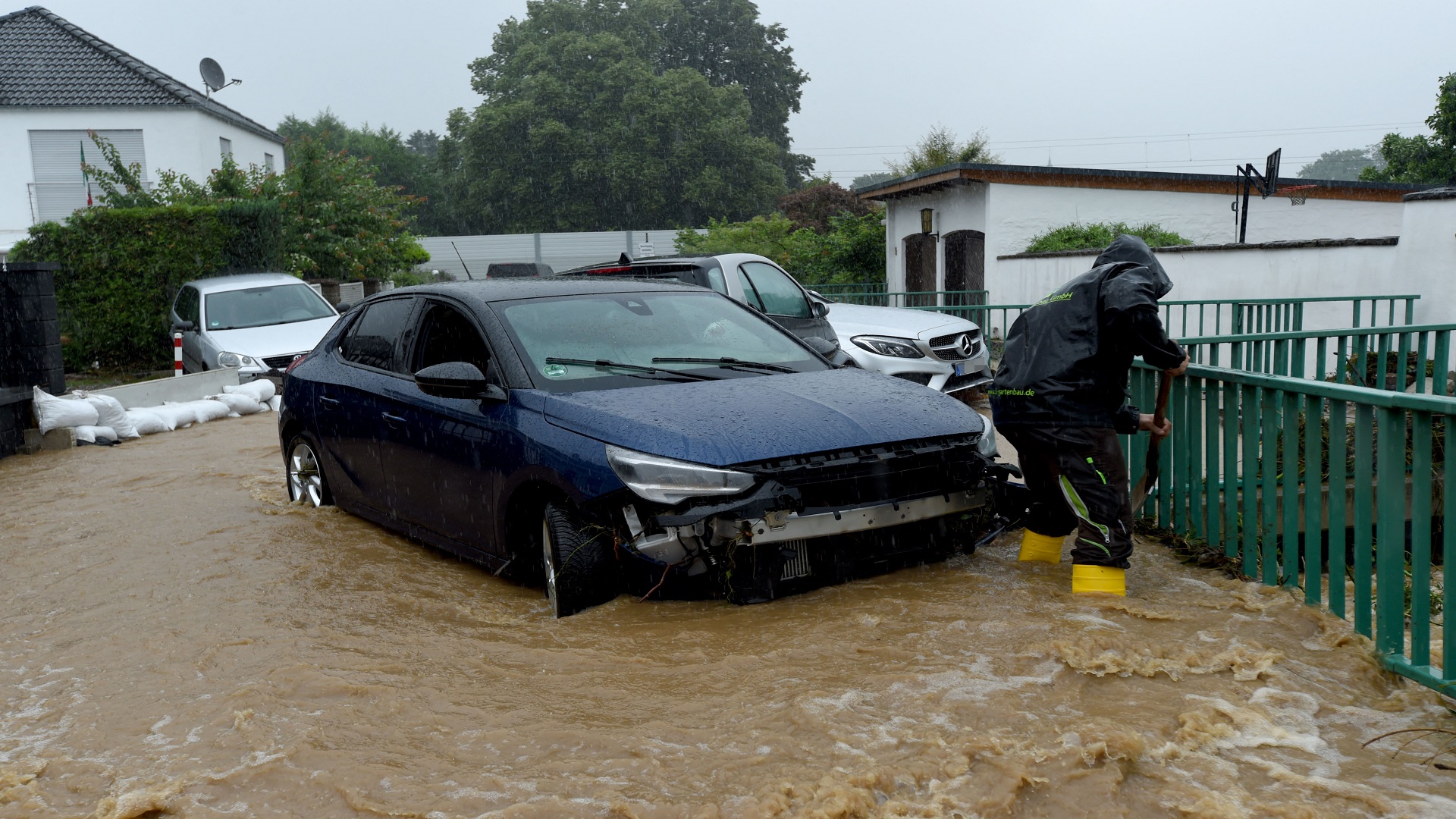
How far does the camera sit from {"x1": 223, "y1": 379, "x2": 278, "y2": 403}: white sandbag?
14.0 m

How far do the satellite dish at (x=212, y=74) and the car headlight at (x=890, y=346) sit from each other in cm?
2689

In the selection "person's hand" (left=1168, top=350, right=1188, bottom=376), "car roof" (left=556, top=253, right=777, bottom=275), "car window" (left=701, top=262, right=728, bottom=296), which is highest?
"car roof" (left=556, top=253, right=777, bottom=275)

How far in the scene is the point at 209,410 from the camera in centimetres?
1312

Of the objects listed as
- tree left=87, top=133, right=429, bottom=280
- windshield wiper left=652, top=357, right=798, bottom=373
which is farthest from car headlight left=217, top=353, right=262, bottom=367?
windshield wiper left=652, top=357, right=798, bottom=373

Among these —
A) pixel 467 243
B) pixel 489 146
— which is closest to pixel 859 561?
pixel 467 243

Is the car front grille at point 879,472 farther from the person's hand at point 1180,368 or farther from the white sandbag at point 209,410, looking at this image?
the white sandbag at point 209,410

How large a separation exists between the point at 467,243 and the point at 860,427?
5375cm

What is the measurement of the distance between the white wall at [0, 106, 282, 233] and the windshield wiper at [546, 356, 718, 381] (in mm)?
28129

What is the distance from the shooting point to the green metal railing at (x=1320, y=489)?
3.89m

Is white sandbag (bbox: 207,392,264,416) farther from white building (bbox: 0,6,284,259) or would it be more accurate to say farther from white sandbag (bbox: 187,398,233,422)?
white building (bbox: 0,6,284,259)

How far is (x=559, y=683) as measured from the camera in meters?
4.34

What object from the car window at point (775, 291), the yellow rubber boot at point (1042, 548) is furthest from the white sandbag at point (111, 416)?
the yellow rubber boot at point (1042, 548)

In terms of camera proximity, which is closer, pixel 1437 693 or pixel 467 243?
pixel 1437 693

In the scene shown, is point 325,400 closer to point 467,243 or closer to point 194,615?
point 194,615
